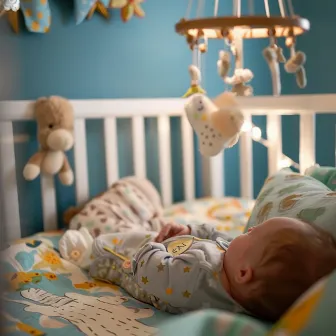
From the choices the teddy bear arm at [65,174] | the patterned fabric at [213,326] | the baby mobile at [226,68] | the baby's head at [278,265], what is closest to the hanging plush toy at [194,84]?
the baby mobile at [226,68]

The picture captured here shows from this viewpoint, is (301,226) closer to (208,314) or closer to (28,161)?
(208,314)

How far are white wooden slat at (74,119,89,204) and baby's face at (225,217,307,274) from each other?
2.70 feet

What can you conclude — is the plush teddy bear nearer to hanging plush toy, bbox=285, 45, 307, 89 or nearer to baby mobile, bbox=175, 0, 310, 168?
baby mobile, bbox=175, 0, 310, 168

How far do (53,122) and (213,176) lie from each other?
2.27 ft

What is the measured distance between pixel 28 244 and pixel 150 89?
76 centimetres

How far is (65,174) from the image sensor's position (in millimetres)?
1670

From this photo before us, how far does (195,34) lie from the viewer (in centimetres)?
142

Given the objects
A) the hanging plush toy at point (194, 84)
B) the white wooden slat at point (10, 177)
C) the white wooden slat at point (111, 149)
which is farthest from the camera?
the white wooden slat at point (111, 149)

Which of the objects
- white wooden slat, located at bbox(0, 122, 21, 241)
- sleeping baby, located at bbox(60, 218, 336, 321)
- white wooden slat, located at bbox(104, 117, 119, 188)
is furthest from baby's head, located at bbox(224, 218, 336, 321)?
white wooden slat, located at bbox(104, 117, 119, 188)

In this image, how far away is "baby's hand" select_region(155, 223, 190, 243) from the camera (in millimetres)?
1256

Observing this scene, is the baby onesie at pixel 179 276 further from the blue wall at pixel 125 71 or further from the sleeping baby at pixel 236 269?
the blue wall at pixel 125 71

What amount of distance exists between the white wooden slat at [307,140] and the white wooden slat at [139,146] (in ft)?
1.77

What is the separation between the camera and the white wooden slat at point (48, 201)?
166cm

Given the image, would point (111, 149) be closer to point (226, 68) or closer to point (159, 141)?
point (159, 141)
